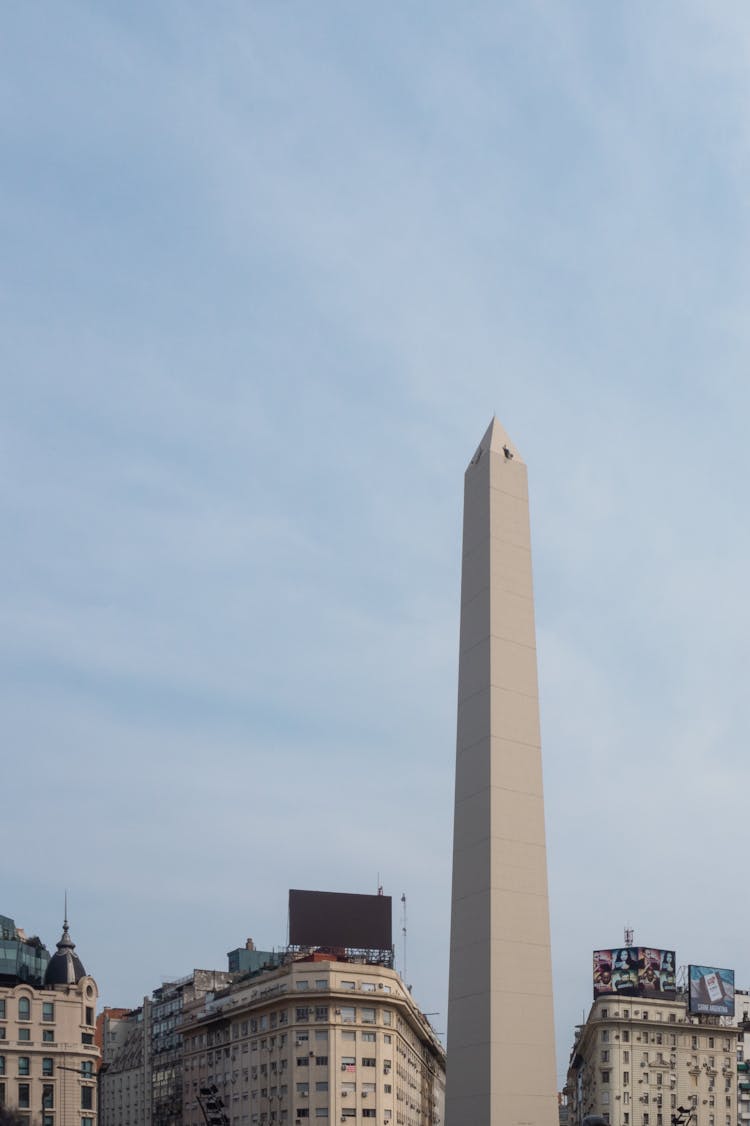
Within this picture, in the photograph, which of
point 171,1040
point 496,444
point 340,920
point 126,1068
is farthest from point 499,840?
point 126,1068

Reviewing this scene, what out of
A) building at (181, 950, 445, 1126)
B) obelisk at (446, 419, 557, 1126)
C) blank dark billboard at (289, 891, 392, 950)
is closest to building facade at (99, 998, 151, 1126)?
building at (181, 950, 445, 1126)

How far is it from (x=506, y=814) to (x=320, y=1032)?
48.5 meters

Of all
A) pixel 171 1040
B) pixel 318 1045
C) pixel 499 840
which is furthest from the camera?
pixel 171 1040

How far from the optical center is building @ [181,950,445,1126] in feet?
250

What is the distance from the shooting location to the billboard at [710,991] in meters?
97.4

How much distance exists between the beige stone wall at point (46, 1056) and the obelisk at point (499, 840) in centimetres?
4799

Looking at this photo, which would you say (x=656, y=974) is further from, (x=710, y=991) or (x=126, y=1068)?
(x=126, y=1068)

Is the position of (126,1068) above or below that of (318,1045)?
below

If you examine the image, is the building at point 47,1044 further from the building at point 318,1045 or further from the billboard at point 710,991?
the billboard at point 710,991

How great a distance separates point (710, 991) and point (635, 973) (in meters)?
5.44

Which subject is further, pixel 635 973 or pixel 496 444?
pixel 635 973

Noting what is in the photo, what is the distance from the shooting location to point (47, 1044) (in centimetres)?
7681

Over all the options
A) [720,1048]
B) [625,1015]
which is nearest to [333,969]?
[625,1015]

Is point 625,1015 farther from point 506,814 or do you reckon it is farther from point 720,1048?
point 506,814
